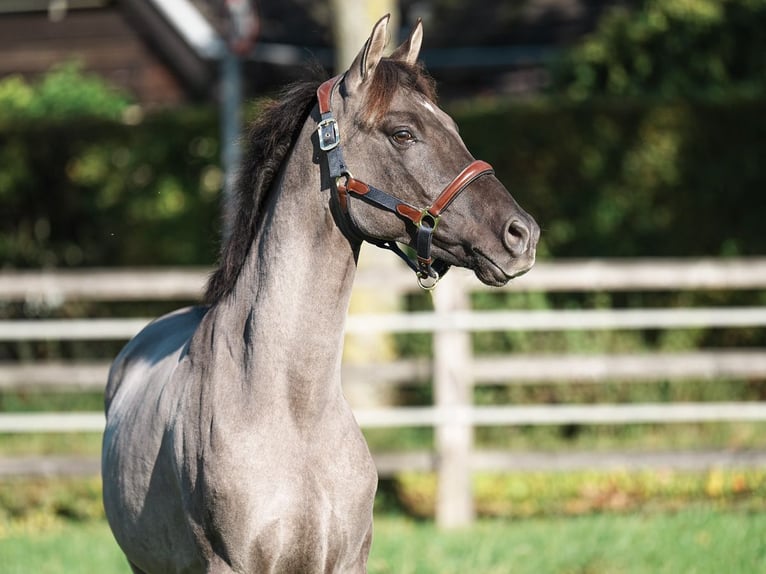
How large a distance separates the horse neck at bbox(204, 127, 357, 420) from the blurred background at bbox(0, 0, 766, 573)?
2647 millimetres

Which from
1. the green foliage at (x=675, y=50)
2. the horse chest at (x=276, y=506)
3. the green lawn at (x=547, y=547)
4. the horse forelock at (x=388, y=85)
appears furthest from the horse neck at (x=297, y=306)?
the green foliage at (x=675, y=50)

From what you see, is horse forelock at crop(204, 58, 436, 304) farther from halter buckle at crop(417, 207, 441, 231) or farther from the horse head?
halter buckle at crop(417, 207, 441, 231)

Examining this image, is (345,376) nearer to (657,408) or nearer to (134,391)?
(657,408)

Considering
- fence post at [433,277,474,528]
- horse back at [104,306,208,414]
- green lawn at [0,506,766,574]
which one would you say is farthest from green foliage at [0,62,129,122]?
horse back at [104,306,208,414]

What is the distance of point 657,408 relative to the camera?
7.33 metres

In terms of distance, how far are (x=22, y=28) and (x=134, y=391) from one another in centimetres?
1026

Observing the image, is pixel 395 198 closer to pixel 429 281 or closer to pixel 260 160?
pixel 429 281

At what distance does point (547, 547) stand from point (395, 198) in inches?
133

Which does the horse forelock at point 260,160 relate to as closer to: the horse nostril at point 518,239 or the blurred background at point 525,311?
the horse nostril at point 518,239

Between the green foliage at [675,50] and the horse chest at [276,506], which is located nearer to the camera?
the horse chest at [276,506]

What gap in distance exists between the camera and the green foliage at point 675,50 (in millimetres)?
9781

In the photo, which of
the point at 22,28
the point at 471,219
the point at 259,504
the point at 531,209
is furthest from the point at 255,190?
the point at 22,28

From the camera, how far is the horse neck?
338 cm

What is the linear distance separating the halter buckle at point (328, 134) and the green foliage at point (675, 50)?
6.73 m
